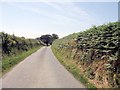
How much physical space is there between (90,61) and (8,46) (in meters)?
15.7

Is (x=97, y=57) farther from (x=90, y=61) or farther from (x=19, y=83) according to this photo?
(x=19, y=83)

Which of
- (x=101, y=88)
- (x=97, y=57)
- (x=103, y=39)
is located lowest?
(x=101, y=88)

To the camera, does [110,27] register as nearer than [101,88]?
No

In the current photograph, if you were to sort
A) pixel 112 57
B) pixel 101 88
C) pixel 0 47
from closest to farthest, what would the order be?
pixel 101 88 < pixel 112 57 < pixel 0 47

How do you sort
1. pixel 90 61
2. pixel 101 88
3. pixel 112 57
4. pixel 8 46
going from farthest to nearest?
pixel 8 46 → pixel 90 61 → pixel 112 57 → pixel 101 88

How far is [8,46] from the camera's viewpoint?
3034 cm

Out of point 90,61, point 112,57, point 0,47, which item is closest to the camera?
point 112,57

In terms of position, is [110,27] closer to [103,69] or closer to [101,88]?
[103,69]

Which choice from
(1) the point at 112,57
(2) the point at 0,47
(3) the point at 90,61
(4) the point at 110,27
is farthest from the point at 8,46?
(1) the point at 112,57

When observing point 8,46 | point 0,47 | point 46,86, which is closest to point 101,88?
point 46,86

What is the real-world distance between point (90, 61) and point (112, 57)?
13.4 feet

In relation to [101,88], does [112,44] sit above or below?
above

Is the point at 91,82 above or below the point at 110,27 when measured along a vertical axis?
below

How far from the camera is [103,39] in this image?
630 inches
